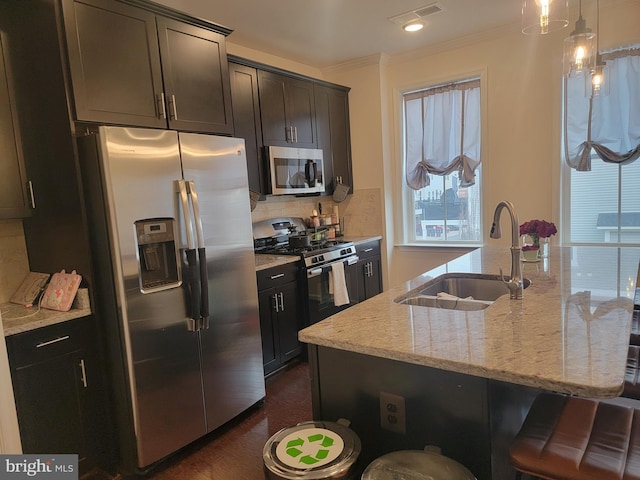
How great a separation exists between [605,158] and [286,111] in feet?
8.67

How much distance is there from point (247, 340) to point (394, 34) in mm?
2843

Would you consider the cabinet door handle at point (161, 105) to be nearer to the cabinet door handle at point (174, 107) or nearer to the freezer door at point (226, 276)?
the cabinet door handle at point (174, 107)

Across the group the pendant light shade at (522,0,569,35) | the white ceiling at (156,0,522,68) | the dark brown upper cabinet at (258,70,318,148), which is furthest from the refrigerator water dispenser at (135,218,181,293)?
the pendant light shade at (522,0,569,35)

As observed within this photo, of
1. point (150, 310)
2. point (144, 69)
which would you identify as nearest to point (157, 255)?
point (150, 310)

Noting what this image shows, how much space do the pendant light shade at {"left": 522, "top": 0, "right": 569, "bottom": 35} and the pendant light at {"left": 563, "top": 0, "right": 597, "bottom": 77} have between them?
268 millimetres

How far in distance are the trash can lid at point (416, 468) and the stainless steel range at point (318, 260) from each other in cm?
223

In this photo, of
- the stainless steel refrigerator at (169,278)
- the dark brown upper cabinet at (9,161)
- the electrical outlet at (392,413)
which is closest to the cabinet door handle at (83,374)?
the stainless steel refrigerator at (169,278)

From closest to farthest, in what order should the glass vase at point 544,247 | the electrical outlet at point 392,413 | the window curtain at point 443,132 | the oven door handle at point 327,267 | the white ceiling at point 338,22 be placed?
the electrical outlet at point 392,413, the glass vase at point 544,247, the white ceiling at point 338,22, the oven door handle at point 327,267, the window curtain at point 443,132

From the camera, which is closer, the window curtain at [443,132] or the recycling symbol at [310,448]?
the recycling symbol at [310,448]

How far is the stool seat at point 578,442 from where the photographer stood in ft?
3.56

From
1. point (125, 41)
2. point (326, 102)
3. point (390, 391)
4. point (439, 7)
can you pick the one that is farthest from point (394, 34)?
point (390, 391)

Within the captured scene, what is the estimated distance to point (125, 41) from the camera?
2135mm

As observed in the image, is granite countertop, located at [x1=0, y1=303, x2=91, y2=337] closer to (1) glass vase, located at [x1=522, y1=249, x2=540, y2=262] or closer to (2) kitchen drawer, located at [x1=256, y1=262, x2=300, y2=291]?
(2) kitchen drawer, located at [x1=256, y1=262, x2=300, y2=291]

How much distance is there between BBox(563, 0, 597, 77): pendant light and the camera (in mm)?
1952
